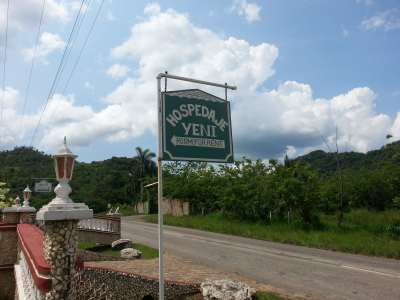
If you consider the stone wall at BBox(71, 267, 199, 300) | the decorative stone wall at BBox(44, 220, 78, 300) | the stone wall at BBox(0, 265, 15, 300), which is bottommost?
the stone wall at BBox(0, 265, 15, 300)

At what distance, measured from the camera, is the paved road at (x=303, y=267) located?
952cm

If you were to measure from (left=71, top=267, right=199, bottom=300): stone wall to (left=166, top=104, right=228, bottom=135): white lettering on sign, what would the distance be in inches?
143

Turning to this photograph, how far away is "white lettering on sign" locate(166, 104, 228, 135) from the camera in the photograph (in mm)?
5266

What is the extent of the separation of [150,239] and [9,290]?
10640 mm

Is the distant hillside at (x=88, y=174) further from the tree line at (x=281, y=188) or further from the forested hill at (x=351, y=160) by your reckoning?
the forested hill at (x=351, y=160)

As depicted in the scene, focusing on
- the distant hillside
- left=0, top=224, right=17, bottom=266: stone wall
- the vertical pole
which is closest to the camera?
the vertical pole

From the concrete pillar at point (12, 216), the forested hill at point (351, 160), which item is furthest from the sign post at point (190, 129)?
the forested hill at point (351, 160)

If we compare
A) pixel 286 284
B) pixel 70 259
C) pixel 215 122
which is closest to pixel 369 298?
pixel 286 284

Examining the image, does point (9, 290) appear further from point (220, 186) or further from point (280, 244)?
point (220, 186)

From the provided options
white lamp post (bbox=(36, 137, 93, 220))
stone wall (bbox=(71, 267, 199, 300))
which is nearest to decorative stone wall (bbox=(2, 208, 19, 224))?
stone wall (bbox=(71, 267, 199, 300))

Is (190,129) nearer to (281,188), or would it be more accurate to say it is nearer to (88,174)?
(281,188)

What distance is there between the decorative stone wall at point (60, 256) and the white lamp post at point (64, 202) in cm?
11

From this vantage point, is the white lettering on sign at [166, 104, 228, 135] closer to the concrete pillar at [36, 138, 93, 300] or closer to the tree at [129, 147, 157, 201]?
the concrete pillar at [36, 138, 93, 300]

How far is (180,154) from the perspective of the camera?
5.20 meters
